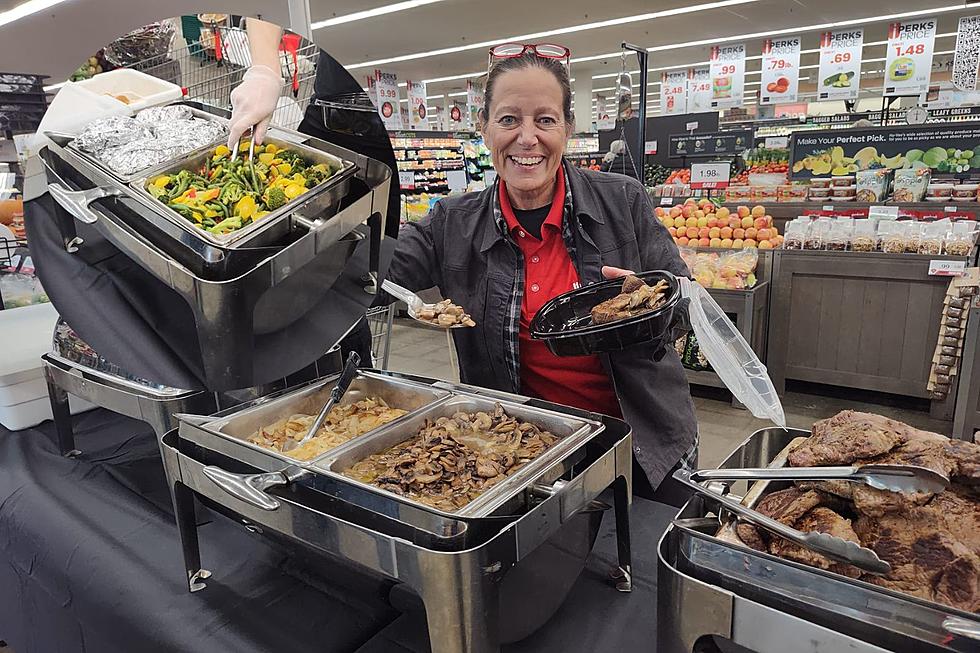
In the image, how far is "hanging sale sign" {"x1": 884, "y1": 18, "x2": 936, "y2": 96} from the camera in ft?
23.5

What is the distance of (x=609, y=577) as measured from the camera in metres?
1.03

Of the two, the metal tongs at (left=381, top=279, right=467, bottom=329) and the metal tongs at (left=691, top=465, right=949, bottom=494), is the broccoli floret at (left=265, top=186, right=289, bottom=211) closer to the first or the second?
the metal tongs at (left=381, top=279, right=467, bottom=329)

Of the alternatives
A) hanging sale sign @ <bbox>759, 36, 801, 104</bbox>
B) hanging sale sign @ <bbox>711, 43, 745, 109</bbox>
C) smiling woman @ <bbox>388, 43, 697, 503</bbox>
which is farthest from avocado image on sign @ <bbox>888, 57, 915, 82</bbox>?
smiling woman @ <bbox>388, 43, 697, 503</bbox>

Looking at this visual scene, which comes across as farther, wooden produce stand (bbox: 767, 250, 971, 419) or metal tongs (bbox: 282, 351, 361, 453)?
wooden produce stand (bbox: 767, 250, 971, 419)

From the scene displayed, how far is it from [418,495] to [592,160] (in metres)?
7.35

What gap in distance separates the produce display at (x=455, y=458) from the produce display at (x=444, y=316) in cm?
21

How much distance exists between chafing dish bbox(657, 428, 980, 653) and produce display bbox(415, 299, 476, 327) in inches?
26.6

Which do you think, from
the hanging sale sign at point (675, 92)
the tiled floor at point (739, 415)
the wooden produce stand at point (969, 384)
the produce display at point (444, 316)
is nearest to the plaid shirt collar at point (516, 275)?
the produce display at point (444, 316)

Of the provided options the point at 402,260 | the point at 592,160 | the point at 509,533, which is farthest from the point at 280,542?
the point at 592,160

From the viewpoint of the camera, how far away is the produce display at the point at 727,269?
410 cm

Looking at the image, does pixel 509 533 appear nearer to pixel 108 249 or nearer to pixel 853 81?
pixel 108 249

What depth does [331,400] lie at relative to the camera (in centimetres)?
122

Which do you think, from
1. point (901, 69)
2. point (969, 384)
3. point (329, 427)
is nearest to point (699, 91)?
point (901, 69)

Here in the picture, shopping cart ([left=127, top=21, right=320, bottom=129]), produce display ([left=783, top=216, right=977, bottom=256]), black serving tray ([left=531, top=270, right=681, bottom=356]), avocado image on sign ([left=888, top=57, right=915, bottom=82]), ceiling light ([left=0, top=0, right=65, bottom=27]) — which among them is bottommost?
produce display ([left=783, top=216, right=977, bottom=256])
